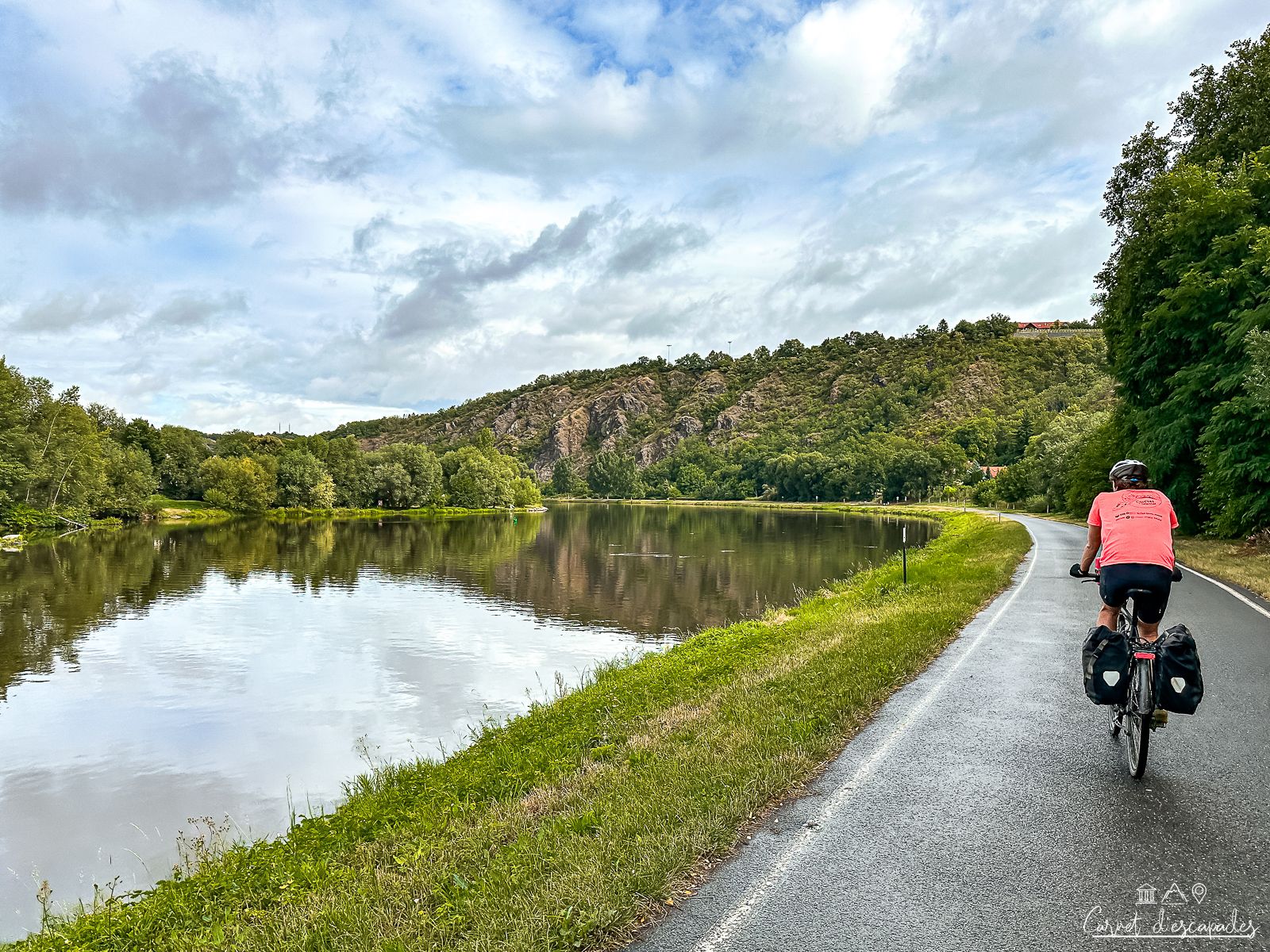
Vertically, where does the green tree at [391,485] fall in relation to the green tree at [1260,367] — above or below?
below

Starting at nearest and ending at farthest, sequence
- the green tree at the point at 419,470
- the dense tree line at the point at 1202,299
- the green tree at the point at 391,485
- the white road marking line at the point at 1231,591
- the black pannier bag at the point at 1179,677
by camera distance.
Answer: the black pannier bag at the point at 1179,677 → the white road marking line at the point at 1231,591 → the dense tree line at the point at 1202,299 → the green tree at the point at 391,485 → the green tree at the point at 419,470

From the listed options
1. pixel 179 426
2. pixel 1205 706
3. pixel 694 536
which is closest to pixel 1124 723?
pixel 1205 706

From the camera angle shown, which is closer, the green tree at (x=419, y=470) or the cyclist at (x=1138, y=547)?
the cyclist at (x=1138, y=547)

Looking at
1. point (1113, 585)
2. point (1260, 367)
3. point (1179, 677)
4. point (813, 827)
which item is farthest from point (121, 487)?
point (1179, 677)

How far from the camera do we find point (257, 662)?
1873 cm

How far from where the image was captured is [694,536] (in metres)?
63.2

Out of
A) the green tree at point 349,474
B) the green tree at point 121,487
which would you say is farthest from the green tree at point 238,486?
the green tree at point 349,474

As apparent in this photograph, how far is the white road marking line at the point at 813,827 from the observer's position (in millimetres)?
A: 3951

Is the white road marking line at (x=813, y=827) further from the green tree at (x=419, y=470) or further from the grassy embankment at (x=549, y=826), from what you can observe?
the green tree at (x=419, y=470)

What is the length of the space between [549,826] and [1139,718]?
4.57 m

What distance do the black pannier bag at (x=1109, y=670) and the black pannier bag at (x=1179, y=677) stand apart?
32cm

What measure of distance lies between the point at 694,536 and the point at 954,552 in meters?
35.4

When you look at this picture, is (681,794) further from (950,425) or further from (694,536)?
(950,425)

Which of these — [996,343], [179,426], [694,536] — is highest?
[996,343]
